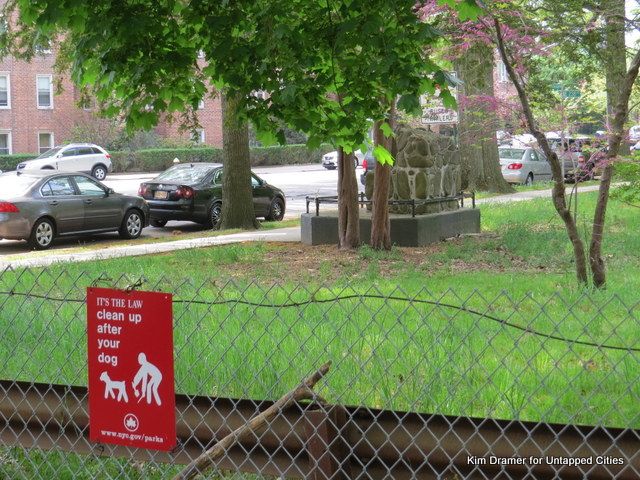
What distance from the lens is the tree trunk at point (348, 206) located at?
14484 millimetres

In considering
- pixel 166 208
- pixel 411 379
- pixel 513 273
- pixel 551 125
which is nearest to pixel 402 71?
pixel 411 379

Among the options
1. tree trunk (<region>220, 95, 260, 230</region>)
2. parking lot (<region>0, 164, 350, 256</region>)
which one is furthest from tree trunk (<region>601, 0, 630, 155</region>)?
parking lot (<region>0, 164, 350, 256</region>)

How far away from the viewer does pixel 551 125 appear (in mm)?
12742

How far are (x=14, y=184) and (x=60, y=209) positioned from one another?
0.98 metres

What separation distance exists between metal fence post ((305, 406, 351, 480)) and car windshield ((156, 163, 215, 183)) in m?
18.2

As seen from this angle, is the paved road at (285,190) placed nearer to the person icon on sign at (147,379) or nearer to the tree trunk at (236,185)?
the tree trunk at (236,185)

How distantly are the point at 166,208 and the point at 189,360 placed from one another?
51.4 feet

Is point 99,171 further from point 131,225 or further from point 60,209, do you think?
point 60,209

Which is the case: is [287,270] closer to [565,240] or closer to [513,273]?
[513,273]

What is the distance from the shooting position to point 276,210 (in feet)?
74.7

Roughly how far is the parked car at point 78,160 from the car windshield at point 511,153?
1884 centimetres

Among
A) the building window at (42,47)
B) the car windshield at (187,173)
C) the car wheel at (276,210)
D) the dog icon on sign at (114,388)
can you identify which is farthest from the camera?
the car wheel at (276,210)

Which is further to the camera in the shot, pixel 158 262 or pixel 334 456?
pixel 158 262

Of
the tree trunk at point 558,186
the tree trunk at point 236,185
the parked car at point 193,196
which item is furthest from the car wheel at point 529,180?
the tree trunk at point 558,186
